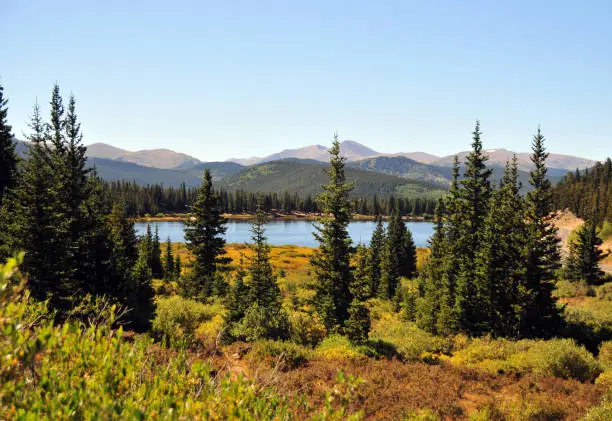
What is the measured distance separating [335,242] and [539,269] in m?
15.5

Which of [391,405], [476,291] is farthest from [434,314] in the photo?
[391,405]

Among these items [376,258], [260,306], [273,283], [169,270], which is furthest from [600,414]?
[376,258]

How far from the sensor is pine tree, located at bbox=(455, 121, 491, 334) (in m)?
27.8

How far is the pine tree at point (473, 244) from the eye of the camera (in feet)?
91.2

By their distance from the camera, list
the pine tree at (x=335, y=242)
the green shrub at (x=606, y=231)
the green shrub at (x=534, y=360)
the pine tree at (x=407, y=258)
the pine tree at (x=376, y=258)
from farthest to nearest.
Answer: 1. the green shrub at (x=606, y=231)
2. the pine tree at (x=407, y=258)
3. the pine tree at (x=376, y=258)
4. the pine tree at (x=335, y=242)
5. the green shrub at (x=534, y=360)

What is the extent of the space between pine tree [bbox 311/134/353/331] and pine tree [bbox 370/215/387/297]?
3449 centimetres

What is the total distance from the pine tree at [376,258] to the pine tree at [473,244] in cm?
3044

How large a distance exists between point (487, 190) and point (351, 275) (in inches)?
578

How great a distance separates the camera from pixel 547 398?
1202 centimetres

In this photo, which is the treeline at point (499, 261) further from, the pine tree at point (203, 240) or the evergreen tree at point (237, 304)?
the pine tree at point (203, 240)

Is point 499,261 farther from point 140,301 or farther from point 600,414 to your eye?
point 140,301

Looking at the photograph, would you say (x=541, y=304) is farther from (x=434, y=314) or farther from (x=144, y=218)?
(x=144, y=218)

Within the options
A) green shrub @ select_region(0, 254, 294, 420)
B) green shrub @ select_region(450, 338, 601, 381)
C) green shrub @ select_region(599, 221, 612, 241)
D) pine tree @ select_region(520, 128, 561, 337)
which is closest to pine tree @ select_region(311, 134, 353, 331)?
green shrub @ select_region(450, 338, 601, 381)

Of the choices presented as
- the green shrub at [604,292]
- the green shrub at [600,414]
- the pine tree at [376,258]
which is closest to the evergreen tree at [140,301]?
the green shrub at [600,414]
